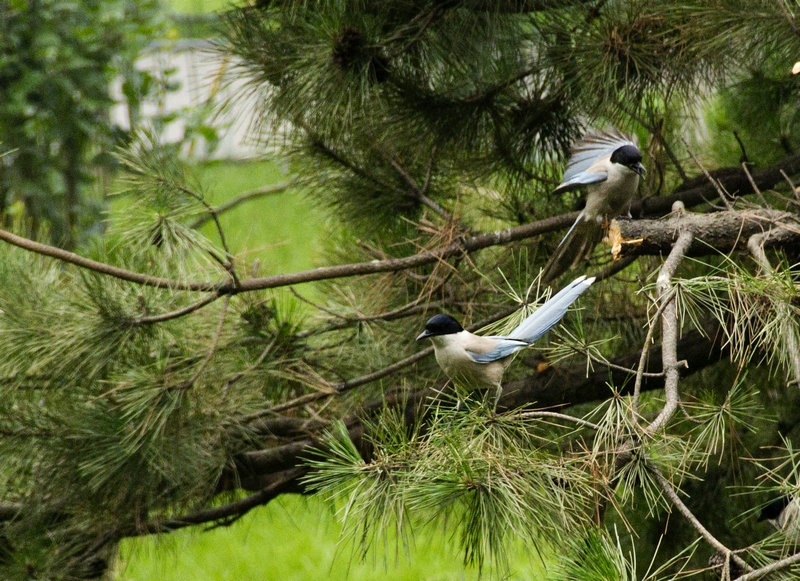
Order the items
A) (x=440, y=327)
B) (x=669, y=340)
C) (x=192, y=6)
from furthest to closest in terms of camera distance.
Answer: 1. (x=192, y=6)
2. (x=440, y=327)
3. (x=669, y=340)

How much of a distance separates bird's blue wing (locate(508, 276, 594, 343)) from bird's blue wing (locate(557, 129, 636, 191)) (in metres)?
0.67

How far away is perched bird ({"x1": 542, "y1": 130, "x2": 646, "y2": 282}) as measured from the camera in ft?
7.14

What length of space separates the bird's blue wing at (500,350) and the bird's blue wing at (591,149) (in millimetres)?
708

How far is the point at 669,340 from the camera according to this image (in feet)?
5.13

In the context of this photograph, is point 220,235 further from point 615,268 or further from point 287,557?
point 287,557

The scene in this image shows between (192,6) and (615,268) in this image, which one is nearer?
(615,268)

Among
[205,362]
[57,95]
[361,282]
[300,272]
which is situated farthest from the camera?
[57,95]

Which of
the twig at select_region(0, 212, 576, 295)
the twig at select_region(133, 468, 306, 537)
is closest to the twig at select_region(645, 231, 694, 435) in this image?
the twig at select_region(0, 212, 576, 295)

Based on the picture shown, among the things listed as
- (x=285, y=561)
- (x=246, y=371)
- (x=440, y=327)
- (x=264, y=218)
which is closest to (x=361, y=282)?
(x=246, y=371)

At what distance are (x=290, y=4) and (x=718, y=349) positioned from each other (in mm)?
1328

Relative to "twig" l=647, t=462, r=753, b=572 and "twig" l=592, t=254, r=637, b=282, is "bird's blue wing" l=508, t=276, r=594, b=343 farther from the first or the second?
"twig" l=592, t=254, r=637, b=282


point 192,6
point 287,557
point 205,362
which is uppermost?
point 205,362

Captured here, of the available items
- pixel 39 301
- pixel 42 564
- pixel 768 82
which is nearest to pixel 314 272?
pixel 39 301

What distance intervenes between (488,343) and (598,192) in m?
0.65
